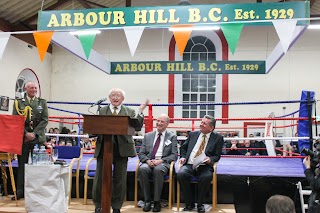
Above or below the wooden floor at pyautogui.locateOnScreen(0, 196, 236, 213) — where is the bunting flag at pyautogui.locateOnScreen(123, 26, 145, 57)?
above

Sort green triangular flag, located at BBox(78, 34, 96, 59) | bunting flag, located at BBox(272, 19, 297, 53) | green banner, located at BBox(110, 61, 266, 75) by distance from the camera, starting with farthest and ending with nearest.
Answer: green banner, located at BBox(110, 61, 266, 75), green triangular flag, located at BBox(78, 34, 96, 59), bunting flag, located at BBox(272, 19, 297, 53)

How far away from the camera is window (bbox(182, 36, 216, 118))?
11617 mm

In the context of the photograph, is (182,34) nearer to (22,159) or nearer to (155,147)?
(155,147)

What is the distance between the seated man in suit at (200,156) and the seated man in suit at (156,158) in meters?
0.15

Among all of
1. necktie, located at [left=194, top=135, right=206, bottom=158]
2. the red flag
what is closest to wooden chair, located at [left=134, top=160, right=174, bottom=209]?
necktie, located at [left=194, top=135, right=206, bottom=158]

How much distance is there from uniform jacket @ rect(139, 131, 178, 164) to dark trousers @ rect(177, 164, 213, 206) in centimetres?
22

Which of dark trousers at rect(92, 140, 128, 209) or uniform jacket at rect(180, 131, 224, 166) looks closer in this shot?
dark trousers at rect(92, 140, 128, 209)

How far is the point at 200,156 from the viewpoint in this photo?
3631 mm

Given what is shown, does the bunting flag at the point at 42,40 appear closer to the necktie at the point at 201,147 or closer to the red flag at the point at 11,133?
the red flag at the point at 11,133

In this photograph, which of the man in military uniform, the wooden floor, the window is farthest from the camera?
the window

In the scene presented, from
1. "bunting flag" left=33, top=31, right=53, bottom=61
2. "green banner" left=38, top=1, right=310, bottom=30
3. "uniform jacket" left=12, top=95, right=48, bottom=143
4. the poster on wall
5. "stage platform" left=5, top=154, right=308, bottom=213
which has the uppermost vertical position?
"green banner" left=38, top=1, right=310, bottom=30

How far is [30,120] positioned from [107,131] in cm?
143

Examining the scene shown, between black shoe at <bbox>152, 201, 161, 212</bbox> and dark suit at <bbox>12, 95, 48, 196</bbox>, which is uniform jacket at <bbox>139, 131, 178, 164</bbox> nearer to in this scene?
black shoe at <bbox>152, 201, 161, 212</bbox>

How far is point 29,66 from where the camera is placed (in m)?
11.1
